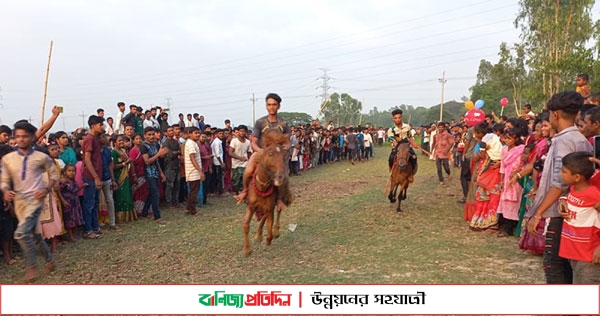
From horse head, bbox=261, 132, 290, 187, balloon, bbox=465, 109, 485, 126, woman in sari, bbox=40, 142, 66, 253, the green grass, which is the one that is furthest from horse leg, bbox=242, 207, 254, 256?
balloon, bbox=465, 109, 485, 126

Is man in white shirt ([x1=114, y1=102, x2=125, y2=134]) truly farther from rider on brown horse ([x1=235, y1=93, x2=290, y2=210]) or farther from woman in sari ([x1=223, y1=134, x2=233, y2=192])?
rider on brown horse ([x1=235, y1=93, x2=290, y2=210])

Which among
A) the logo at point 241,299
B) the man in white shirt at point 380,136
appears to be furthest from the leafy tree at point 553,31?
the logo at point 241,299

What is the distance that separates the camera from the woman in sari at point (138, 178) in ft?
30.1

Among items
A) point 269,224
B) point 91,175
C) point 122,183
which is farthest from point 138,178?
point 269,224

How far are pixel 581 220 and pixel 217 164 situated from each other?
9908mm

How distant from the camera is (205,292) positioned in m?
4.26

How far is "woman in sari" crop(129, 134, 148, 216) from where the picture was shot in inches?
362

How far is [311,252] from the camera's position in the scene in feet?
21.7

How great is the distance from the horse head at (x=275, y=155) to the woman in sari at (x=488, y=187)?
452 cm

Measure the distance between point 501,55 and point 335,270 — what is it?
4218 centimetres

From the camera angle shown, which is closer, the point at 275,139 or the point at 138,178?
the point at 275,139

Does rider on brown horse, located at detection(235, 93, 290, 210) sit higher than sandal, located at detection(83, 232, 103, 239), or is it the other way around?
rider on brown horse, located at detection(235, 93, 290, 210)

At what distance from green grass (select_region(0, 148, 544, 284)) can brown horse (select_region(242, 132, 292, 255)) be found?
0.76 meters

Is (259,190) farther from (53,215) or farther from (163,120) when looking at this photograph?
(163,120)
